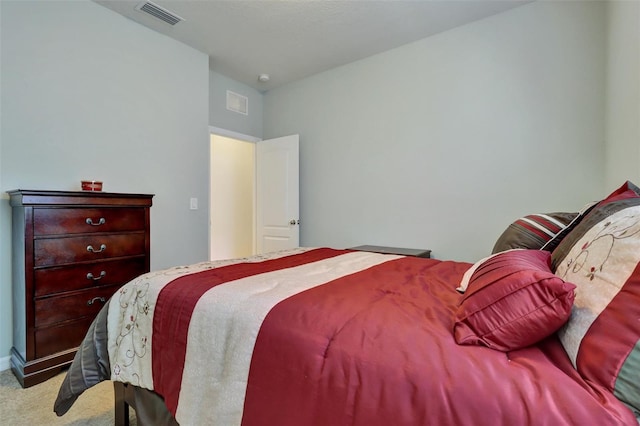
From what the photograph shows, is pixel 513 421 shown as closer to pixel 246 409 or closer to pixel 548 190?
pixel 246 409

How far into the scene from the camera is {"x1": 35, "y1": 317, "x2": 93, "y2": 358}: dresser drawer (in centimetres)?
195

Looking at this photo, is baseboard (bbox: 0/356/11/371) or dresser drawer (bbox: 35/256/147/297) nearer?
dresser drawer (bbox: 35/256/147/297)

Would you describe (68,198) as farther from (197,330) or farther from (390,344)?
(390,344)

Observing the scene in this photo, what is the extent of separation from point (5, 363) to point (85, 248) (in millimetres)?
940

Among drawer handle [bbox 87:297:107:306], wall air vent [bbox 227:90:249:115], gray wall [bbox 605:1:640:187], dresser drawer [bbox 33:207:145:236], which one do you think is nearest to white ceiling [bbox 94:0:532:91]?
wall air vent [bbox 227:90:249:115]

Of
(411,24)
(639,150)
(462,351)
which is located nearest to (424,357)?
(462,351)

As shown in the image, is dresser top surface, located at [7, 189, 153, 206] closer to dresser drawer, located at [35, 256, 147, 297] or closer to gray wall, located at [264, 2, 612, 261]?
dresser drawer, located at [35, 256, 147, 297]

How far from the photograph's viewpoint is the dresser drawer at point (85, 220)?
1.95 m

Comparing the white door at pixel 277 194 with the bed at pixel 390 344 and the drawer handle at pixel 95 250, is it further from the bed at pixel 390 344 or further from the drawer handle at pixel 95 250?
the bed at pixel 390 344

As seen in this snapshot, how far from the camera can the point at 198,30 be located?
2844 mm

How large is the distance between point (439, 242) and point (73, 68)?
3.48 meters

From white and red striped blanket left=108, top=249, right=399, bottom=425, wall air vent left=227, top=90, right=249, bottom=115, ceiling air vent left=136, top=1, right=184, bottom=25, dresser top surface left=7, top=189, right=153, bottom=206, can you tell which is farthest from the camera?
wall air vent left=227, top=90, right=249, bottom=115

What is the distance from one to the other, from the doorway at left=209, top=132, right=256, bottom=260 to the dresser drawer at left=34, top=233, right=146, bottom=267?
266 centimetres

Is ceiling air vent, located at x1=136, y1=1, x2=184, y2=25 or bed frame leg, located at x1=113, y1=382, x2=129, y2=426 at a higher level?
ceiling air vent, located at x1=136, y1=1, x2=184, y2=25
